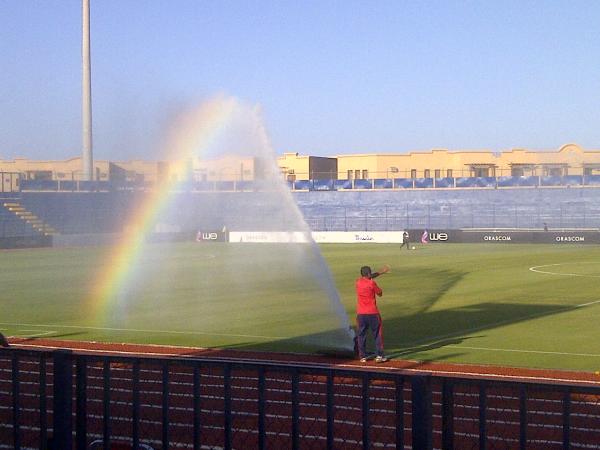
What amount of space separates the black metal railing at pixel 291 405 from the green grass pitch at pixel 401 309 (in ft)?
28.8

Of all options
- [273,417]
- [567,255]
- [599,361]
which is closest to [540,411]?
[273,417]

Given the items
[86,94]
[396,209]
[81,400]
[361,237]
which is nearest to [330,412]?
[81,400]

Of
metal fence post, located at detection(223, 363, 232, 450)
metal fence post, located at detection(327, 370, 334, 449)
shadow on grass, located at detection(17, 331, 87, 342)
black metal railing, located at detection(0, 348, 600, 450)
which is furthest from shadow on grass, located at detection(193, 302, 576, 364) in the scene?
metal fence post, located at detection(327, 370, 334, 449)

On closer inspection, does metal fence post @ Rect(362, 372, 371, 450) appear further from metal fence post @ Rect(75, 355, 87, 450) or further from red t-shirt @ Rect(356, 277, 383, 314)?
red t-shirt @ Rect(356, 277, 383, 314)

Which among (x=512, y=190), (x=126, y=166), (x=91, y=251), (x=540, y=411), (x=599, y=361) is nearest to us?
(x=540, y=411)

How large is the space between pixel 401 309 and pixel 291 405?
1890 cm

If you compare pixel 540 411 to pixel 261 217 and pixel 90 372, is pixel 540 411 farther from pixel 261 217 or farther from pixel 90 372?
pixel 261 217

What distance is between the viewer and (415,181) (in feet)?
281

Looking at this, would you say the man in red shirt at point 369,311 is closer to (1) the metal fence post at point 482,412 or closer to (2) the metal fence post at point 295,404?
(2) the metal fence post at point 295,404

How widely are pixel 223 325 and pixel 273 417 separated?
1337 cm

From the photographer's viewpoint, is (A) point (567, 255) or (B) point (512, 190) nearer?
(A) point (567, 255)

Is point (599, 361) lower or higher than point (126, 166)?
lower

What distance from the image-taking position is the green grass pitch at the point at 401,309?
1881 cm

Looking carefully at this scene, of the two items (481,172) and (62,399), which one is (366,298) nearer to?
(62,399)
